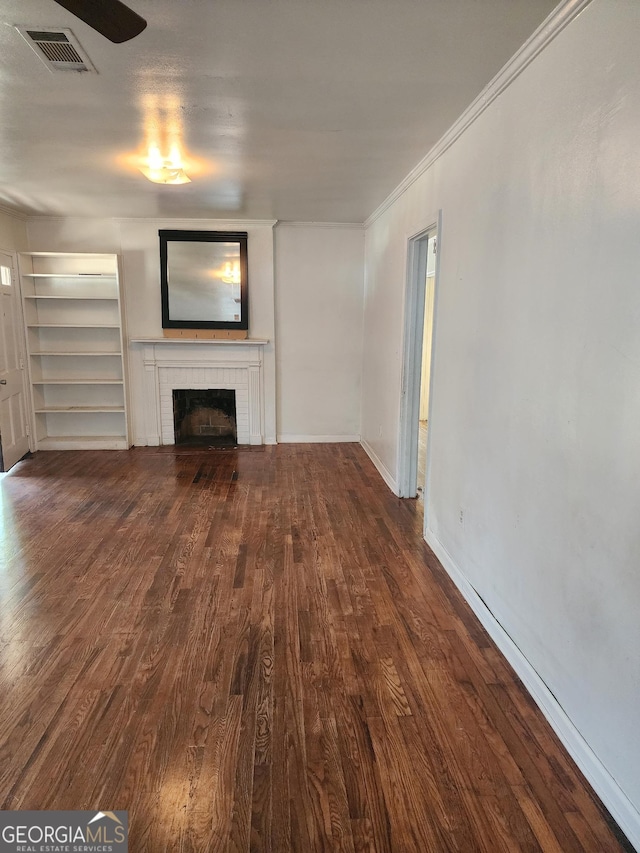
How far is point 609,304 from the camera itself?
1.59 metres

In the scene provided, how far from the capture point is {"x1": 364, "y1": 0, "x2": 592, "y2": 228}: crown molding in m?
1.74

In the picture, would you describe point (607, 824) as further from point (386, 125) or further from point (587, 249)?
point (386, 125)

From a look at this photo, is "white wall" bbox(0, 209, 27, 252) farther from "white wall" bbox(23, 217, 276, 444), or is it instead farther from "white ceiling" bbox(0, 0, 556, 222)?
"white ceiling" bbox(0, 0, 556, 222)

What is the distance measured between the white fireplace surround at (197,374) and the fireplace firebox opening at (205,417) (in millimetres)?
Answer: 145

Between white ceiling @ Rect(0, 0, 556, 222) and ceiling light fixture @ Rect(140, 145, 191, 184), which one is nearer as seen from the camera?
white ceiling @ Rect(0, 0, 556, 222)

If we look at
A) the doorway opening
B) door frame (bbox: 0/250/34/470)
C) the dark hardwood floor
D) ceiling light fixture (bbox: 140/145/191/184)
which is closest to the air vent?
ceiling light fixture (bbox: 140/145/191/184)

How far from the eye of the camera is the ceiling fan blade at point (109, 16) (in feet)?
4.44

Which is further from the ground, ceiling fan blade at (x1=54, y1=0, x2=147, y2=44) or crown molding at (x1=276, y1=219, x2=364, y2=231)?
crown molding at (x1=276, y1=219, x2=364, y2=231)

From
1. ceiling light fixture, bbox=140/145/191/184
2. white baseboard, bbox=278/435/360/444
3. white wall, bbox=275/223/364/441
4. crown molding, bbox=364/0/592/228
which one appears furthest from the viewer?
white baseboard, bbox=278/435/360/444

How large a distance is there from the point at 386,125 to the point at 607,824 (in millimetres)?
3183

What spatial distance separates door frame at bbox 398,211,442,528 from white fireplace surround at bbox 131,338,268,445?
222 centimetres

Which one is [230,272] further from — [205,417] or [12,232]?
[12,232]

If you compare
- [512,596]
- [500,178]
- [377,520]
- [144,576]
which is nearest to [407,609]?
[512,596]

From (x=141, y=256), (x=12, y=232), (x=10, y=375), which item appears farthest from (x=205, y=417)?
(x=12, y=232)
